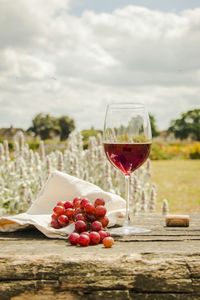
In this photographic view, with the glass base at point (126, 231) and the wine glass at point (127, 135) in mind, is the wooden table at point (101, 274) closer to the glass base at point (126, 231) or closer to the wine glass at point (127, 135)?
the glass base at point (126, 231)

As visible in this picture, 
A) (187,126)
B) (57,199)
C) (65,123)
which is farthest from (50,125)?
→ (57,199)

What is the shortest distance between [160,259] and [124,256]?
0.12 m

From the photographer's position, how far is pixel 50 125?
46.5 m

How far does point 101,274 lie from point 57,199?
32.8 inches

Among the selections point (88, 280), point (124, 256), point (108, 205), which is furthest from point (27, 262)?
point (108, 205)

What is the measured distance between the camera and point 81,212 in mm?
2199

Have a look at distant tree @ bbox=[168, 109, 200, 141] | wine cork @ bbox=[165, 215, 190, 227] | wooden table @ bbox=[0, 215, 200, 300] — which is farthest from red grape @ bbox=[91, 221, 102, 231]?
distant tree @ bbox=[168, 109, 200, 141]

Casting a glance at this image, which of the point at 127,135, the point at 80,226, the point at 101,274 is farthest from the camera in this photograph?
the point at 127,135

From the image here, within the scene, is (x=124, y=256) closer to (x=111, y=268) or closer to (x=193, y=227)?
(x=111, y=268)

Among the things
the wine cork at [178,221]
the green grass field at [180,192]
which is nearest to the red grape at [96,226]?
the wine cork at [178,221]

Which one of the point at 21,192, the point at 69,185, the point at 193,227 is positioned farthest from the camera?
the point at 21,192

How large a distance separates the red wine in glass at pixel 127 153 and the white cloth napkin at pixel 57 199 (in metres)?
0.23

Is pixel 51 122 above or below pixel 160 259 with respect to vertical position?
above

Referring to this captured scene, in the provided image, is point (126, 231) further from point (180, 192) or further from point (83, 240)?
point (180, 192)
